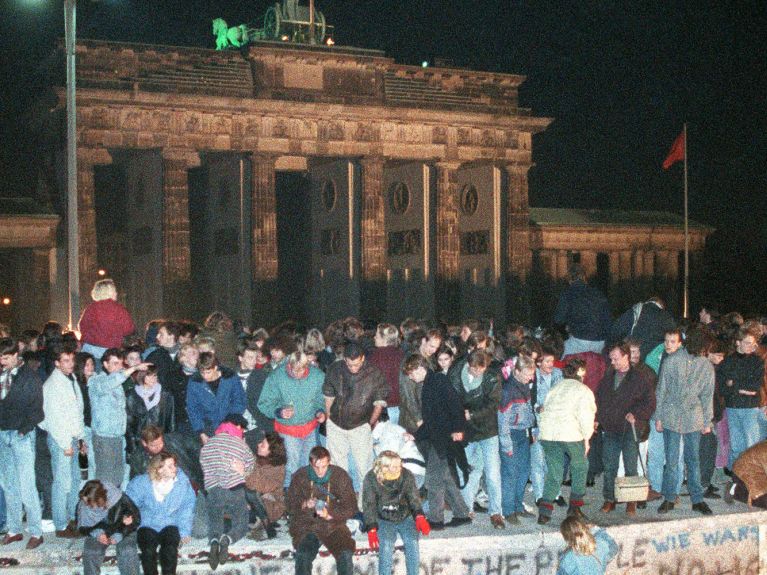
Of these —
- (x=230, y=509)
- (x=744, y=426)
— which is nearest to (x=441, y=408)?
(x=230, y=509)

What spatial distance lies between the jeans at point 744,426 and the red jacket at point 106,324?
9.45 m

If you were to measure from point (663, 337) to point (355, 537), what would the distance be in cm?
629

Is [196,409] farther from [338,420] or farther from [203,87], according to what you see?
[203,87]

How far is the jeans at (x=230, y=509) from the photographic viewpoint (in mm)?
13812

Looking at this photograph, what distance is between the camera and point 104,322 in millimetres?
17500

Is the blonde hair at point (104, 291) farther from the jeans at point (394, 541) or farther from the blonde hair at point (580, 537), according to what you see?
the blonde hair at point (580, 537)

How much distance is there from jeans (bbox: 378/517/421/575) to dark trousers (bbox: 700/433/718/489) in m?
5.45

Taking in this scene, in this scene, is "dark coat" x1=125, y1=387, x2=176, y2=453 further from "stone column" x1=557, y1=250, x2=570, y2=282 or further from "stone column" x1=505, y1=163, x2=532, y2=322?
"stone column" x1=557, y1=250, x2=570, y2=282

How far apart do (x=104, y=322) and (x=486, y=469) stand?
6.40 meters

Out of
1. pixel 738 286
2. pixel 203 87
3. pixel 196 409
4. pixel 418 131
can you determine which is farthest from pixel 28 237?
pixel 738 286

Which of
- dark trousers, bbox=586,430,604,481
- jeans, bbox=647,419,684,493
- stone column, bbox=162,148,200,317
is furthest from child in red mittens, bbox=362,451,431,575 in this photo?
stone column, bbox=162,148,200,317

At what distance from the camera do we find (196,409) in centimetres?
1487

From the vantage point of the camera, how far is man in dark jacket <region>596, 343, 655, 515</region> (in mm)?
15805

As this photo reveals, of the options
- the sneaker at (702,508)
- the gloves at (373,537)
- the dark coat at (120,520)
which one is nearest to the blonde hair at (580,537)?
the gloves at (373,537)
